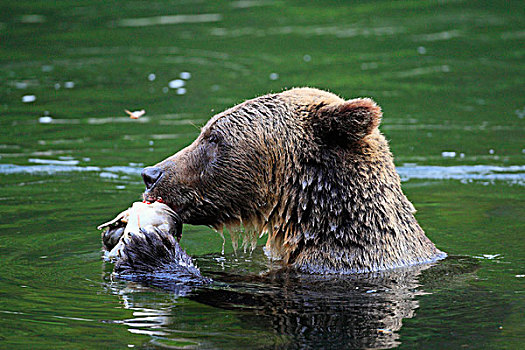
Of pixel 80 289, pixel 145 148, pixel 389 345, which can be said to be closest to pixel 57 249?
pixel 80 289

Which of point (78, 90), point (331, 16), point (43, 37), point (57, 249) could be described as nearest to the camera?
point (57, 249)

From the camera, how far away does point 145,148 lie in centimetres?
1374

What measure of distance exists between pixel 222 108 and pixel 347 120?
27.9 feet

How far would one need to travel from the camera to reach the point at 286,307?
6.97 m

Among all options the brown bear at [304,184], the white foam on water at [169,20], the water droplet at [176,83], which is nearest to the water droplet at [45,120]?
the water droplet at [176,83]

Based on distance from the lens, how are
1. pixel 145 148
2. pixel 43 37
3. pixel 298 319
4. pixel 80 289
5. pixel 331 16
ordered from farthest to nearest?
1. pixel 331 16
2. pixel 43 37
3. pixel 145 148
4. pixel 80 289
5. pixel 298 319

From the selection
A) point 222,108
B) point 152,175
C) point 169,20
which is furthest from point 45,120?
point 169,20

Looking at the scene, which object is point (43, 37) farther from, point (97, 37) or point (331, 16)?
point (331, 16)

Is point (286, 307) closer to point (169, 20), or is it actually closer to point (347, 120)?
point (347, 120)

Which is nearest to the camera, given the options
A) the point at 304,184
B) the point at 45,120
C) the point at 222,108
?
A: the point at 304,184

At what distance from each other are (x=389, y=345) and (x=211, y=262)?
282 cm

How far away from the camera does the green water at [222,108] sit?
666 centimetres

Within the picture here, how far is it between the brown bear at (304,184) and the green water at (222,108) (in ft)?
0.96

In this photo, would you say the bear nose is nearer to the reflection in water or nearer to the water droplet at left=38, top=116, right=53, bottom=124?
the reflection in water
